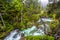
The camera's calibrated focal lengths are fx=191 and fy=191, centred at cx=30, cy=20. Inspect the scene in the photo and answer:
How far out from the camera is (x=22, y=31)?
7.98 metres

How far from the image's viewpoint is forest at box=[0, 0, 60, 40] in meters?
8.33

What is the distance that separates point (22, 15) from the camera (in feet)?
29.8

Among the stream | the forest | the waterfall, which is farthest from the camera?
the waterfall

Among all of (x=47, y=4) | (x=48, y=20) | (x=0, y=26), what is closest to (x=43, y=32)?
(x=48, y=20)

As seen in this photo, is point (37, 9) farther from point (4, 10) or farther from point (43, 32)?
point (43, 32)

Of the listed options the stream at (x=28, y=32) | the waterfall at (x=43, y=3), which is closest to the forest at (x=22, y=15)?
the stream at (x=28, y=32)

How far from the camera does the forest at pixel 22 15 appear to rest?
8327mm

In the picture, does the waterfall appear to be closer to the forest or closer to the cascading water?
the forest

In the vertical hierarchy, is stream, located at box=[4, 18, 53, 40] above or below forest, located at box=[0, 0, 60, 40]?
below

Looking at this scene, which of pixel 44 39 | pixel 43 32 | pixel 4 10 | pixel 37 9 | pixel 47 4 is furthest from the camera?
pixel 47 4

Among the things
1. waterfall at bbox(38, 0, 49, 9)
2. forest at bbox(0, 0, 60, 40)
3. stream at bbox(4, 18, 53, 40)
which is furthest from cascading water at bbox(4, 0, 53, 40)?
waterfall at bbox(38, 0, 49, 9)

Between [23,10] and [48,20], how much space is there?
1404 mm

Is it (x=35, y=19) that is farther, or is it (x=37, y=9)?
(x=37, y=9)

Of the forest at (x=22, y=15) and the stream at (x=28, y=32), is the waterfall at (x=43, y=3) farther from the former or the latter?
the stream at (x=28, y=32)
